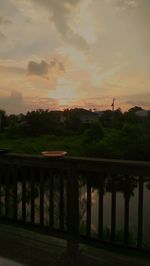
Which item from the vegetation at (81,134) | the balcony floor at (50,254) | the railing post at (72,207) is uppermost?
the railing post at (72,207)

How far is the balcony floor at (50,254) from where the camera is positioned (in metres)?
2.78

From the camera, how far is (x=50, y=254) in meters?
2.94

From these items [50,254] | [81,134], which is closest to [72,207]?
[50,254]

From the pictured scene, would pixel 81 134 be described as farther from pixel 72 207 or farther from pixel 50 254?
pixel 50 254

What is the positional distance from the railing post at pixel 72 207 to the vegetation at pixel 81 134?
3.38 m

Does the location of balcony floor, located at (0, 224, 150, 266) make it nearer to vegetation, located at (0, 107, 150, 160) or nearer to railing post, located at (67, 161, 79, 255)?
railing post, located at (67, 161, 79, 255)

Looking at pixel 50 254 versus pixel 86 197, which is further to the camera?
pixel 86 197

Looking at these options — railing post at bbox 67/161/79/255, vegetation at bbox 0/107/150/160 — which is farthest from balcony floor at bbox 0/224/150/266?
vegetation at bbox 0/107/150/160

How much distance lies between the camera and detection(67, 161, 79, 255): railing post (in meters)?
3.01

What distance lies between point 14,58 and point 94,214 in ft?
16.2

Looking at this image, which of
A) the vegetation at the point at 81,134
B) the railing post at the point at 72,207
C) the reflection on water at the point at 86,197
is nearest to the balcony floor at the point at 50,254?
the railing post at the point at 72,207

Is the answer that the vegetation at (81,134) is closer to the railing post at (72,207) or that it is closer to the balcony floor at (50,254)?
the balcony floor at (50,254)

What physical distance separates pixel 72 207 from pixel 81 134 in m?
44.4

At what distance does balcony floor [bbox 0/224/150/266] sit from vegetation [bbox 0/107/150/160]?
3.18 meters
